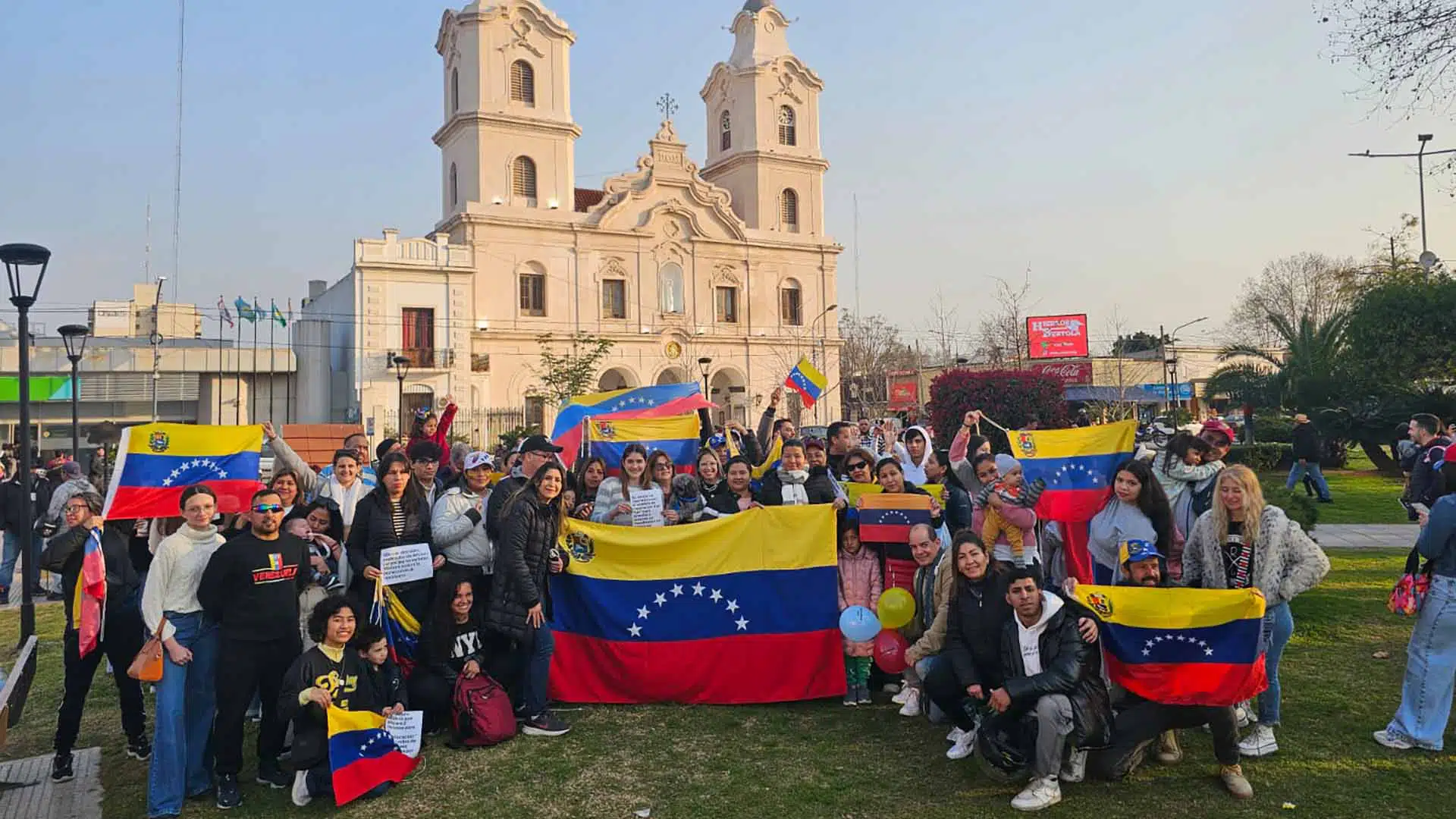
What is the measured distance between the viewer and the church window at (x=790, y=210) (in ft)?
174

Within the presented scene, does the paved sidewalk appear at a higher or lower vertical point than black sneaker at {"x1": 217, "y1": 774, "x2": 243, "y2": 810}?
higher

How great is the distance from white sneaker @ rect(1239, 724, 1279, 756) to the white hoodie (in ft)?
4.97

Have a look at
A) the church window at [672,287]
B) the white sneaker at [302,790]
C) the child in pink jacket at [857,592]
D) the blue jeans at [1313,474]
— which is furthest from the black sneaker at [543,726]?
the church window at [672,287]

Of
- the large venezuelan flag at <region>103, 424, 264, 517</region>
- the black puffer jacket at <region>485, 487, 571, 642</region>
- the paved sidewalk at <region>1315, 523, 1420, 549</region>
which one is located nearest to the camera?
the black puffer jacket at <region>485, 487, 571, 642</region>

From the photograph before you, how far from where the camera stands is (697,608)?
751 cm

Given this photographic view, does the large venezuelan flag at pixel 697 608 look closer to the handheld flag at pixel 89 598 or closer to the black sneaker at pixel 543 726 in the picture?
the black sneaker at pixel 543 726

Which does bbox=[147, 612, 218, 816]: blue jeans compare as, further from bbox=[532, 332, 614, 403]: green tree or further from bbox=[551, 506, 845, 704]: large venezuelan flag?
bbox=[532, 332, 614, 403]: green tree

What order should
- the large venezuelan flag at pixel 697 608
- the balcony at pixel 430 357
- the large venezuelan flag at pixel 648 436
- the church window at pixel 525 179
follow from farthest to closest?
the church window at pixel 525 179 < the balcony at pixel 430 357 < the large venezuelan flag at pixel 648 436 < the large venezuelan flag at pixel 697 608

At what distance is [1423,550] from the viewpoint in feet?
19.0

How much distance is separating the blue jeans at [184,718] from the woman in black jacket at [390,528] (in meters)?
1.00

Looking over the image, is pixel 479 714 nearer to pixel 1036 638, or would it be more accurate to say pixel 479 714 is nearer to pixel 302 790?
pixel 302 790

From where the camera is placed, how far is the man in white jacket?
22.2 feet

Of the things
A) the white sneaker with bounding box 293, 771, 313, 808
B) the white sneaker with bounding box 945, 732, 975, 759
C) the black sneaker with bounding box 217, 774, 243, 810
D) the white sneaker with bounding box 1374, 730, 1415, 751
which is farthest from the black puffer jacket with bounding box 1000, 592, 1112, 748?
the black sneaker with bounding box 217, 774, 243, 810

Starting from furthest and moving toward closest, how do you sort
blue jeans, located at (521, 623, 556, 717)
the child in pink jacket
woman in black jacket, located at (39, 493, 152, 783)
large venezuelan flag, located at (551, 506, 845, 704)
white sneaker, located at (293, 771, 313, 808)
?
large venezuelan flag, located at (551, 506, 845, 704) < the child in pink jacket < blue jeans, located at (521, 623, 556, 717) < woman in black jacket, located at (39, 493, 152, 783) < white sneaker, located at (293, 771, 313, 808)
